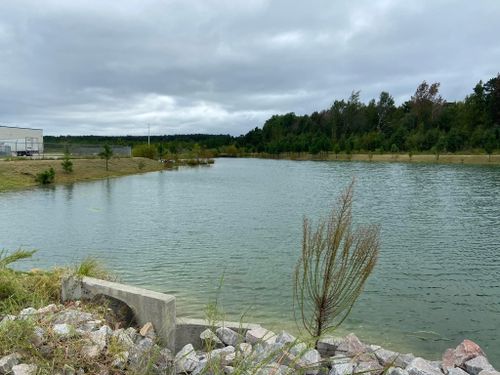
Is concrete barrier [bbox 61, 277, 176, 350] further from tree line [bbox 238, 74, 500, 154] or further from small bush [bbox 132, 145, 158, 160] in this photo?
tree line [bbox 238, 74, 500, 154]

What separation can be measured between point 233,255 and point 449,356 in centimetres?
852

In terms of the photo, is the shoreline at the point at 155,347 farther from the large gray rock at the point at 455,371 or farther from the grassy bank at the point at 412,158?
the grassy bank at the point at 412,158

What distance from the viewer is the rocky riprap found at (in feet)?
14.2

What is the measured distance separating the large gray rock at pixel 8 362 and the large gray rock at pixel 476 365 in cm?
515

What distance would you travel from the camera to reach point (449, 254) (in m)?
13.9

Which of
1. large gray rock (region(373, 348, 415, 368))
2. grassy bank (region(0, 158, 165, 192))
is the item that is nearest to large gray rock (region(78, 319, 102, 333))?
large gray rock (region(373, 348, 415, 368))

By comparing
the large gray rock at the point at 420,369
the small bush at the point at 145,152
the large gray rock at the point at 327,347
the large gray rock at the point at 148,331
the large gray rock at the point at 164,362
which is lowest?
the large gray rock at the point at 327,347

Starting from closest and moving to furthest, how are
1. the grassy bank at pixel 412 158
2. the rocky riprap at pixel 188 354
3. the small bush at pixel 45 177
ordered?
the rocky riprap at pixel 188 354, the small bush at pixel 45 177, the grassy bank at pixel 412 158

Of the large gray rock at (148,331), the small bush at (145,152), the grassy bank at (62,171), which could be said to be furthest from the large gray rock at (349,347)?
the small bush at (145,152)

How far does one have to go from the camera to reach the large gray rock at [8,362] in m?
4.13

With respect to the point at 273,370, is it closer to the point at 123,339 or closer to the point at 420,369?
the point at 123,339

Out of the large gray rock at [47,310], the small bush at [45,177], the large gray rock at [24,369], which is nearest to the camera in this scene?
the large gray rock at [24,369]

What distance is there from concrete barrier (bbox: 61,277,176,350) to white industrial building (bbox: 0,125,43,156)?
167 ft

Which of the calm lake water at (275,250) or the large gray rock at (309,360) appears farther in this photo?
the calm lake water at (275,250)
